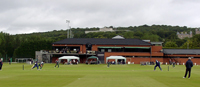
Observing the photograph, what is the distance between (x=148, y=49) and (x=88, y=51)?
20.0m

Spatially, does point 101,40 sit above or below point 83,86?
above

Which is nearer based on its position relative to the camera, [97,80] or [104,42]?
[97,80]

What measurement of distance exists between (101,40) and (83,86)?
7298 cm

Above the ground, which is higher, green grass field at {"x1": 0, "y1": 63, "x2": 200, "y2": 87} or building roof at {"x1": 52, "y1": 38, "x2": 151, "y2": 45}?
building roof at {"x1": 52, "y1": 38, "x2": 151, "y2": 45}

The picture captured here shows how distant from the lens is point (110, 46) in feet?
281

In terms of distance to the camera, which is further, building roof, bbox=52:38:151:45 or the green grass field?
building roof, bbox=52:38:151:45

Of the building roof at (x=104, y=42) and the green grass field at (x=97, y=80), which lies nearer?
the green grass field at (x=97, y=80)

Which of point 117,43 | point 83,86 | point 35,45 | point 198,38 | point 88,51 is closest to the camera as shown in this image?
point 83,86

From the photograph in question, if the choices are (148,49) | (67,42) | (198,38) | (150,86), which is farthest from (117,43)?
(150,86)

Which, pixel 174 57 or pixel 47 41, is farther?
pixel 47 41

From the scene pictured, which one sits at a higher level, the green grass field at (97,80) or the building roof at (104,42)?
the building roof at (104,42)

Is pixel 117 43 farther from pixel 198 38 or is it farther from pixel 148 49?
pixel 198 38

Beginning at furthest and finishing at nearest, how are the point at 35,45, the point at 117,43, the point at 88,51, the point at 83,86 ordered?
the point at 35,45 → the point at 117,43 → the point at 88,51 → the point at 83,86

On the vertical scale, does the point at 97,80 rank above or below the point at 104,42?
below
